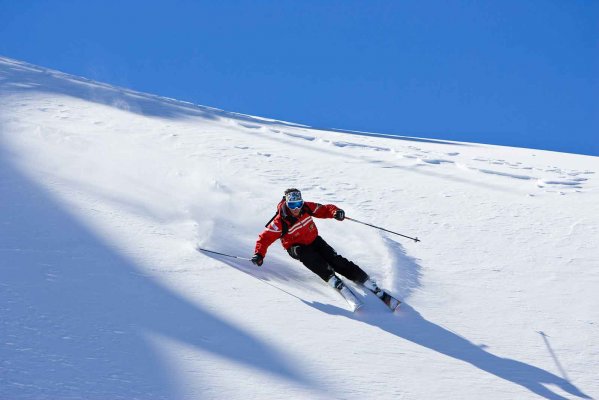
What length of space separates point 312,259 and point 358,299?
2.21ft

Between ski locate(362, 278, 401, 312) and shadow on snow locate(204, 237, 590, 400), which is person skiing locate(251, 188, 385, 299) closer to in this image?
ski locate(362, 278, 401, 312)

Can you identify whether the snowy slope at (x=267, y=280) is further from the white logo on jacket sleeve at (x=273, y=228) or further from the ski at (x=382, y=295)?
the white logo on jacket sleeve at (x=273, y=228)

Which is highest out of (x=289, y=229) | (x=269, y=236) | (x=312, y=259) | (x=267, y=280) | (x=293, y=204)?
(x=293, y=204)

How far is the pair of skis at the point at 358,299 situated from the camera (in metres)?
4.98

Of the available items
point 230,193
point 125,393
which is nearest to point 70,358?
point 125,393

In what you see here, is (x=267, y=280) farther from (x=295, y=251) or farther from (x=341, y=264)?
(x=341, y=264)

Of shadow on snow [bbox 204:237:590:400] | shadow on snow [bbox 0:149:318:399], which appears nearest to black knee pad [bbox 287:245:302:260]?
shadow on snow [bbox 204:237:590:400]

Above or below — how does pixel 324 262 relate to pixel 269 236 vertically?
below

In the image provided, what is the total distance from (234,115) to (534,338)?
14170 millimetres

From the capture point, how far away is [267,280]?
538 centimetres

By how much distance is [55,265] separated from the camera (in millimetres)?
4762

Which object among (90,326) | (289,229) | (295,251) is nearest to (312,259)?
(295,251)

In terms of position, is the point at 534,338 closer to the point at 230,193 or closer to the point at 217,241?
the point at 217,241

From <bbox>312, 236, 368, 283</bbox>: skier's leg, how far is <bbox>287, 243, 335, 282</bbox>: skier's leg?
0.06 m
